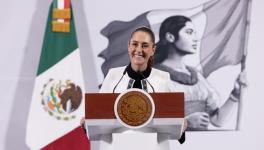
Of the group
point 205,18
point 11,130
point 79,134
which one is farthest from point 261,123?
point 11,130

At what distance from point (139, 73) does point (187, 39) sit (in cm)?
177

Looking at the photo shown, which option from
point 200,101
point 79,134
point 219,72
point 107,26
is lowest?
point 79,134

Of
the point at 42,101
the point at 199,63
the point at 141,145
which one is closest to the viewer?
the point at 141,145

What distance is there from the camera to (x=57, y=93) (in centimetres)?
425

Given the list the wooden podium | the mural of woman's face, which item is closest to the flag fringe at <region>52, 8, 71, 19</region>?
the mural of woman's face

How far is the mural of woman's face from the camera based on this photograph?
450 cm

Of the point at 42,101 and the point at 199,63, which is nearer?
the point at 42,101

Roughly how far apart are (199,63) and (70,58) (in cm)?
124

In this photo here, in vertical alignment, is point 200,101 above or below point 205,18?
below

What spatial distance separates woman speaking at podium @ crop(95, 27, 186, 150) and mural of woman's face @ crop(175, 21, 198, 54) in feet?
5.08

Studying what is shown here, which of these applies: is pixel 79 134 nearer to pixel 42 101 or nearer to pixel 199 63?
pixel 42 101

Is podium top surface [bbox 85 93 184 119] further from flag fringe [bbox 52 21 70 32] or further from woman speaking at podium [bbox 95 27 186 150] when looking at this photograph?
flag fringe [bbox 52 21 70 32]

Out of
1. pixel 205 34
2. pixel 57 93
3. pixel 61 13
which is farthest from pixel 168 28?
pixel 57 93

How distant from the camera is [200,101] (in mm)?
4461
